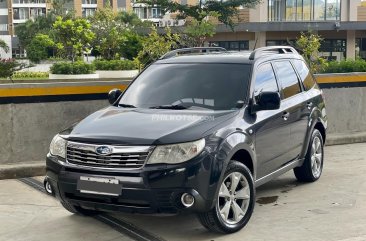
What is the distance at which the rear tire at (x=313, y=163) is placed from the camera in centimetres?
711

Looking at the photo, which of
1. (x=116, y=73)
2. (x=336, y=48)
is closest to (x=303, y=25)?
(x=336, y=48)

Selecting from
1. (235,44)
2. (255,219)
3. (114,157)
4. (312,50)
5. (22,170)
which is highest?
(235,44)

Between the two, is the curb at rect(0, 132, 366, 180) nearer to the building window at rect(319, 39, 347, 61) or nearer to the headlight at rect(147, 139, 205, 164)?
the headlight at rect(147, 139, 205, 164)

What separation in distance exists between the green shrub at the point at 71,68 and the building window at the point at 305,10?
2952cm

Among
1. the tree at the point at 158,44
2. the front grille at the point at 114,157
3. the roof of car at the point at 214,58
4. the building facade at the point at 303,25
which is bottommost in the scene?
the front grille at the point at 114,157

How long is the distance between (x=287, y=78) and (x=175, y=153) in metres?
2.51

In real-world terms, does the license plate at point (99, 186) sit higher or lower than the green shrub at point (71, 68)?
lower

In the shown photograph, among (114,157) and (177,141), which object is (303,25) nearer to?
(177,141)

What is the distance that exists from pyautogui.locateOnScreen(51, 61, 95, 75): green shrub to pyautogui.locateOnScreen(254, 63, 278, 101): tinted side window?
22458 millimetres

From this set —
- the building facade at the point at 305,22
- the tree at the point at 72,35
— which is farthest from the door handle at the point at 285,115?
the building facade at the point at 305,22

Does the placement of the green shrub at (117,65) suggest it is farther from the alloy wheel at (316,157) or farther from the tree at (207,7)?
the alloy wheel at (316,157)

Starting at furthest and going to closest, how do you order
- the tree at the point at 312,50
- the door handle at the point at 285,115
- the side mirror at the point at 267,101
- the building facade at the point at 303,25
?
the building facade at the point at 303,25, the tree at the point at 312,50, the door handle at the point at 285,115, the side mirror at the point at 267,101

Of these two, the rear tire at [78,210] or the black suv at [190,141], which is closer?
the black suv at [190,141]

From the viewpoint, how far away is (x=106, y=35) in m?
44.8
